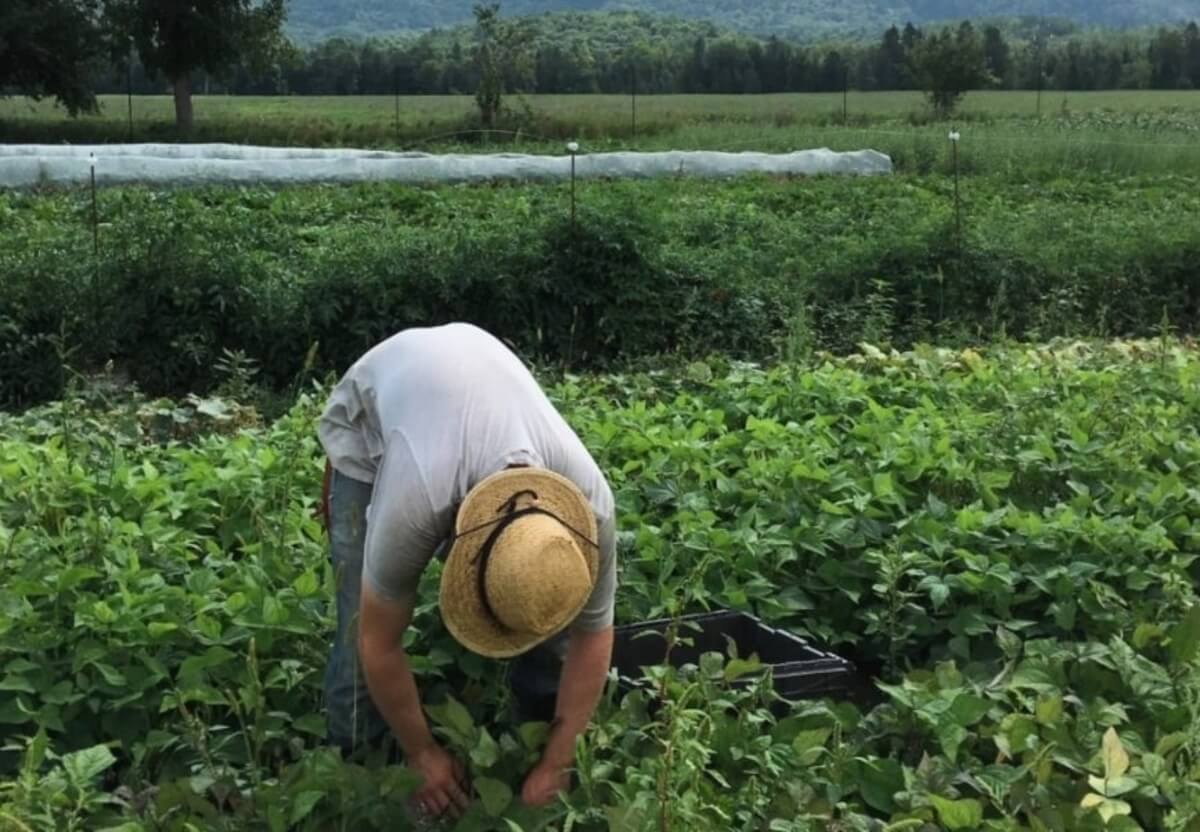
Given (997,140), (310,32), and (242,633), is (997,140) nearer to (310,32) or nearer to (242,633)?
(242,633)

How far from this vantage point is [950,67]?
1264 inches

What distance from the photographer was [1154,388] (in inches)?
208

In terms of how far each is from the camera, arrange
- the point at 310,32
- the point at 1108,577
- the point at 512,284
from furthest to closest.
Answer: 1. the point at 310,32
2. the point at 512,284
3. the point at 1108,577

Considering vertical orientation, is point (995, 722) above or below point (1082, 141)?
below

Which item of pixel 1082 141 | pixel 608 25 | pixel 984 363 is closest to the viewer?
pixel 984 363

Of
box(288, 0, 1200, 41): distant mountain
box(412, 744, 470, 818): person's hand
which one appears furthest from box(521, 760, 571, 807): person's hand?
box(288, 0, 1200, 41): distant mountain

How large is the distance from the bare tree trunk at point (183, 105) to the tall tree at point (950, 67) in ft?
50.4

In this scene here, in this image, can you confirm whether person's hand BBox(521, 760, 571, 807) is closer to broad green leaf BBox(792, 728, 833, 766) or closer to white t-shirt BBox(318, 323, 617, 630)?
white t-shirt BBox(318, 323, 617, 630)

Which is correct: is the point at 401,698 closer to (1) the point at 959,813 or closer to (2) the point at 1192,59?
(1) the point at 959,813

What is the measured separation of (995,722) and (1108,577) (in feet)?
2.89

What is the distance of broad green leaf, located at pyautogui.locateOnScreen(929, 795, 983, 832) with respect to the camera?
2.52m

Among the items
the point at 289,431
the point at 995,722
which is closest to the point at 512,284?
the point at 289,431

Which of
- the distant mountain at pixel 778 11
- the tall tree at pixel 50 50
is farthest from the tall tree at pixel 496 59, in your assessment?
the distant mountain at pixel 778 11

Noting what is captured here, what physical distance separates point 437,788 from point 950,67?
31436mm
